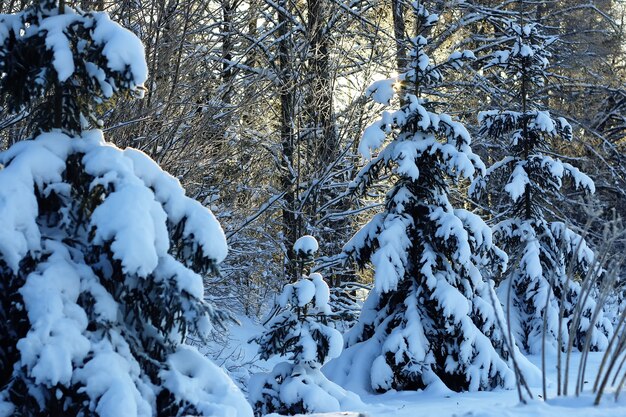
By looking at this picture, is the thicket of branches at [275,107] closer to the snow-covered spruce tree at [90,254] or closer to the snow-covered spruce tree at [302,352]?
the snow-covered spruce tree at [302,352]

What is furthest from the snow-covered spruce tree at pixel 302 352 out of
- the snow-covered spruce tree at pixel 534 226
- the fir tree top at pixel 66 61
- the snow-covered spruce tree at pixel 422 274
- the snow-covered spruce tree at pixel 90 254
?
the snow-covered spruce tree at pixel 534 226

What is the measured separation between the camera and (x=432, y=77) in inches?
384

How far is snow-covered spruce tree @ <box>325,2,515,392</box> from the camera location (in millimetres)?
8622

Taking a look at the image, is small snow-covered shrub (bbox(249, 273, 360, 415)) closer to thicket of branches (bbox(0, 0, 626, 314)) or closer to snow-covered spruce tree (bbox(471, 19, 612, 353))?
thicket of branches (bbox(0, 0, 626, 314))

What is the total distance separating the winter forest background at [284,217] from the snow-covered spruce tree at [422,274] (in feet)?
0.09

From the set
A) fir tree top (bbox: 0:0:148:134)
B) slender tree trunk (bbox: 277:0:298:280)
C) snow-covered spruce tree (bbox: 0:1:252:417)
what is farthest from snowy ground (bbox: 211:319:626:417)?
fir tree top (bbox: 0:0:148:134)

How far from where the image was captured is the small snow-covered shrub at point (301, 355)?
7004mm

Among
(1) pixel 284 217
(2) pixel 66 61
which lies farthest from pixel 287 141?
(2) pixel 66 61

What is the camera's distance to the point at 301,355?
7133mm

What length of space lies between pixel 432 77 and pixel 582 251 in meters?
4.20

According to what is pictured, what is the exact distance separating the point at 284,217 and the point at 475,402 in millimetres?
8131

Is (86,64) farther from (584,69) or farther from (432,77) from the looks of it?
(584,69)

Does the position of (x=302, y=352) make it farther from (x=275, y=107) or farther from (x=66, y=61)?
(x=275, y=107)

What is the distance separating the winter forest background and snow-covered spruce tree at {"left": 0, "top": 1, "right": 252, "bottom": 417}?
0.04 feet
